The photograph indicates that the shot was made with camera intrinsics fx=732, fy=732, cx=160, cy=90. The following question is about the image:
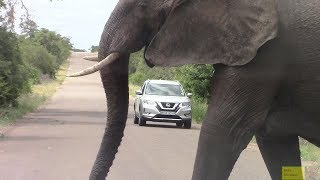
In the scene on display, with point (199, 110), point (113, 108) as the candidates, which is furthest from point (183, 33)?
point (199, 110)

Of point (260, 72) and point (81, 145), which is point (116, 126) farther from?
point (81, 145)

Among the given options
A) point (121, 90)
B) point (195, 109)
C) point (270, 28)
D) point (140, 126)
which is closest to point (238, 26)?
point (270, 28)

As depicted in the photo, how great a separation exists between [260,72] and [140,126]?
20.3 m

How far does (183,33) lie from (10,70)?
966 inches

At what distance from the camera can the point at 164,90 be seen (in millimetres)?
26656

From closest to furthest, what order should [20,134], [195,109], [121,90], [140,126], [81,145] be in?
[121,90]
[81,145]
[20,134]
[140,126]
[195,109]

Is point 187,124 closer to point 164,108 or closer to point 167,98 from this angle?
point 164,108

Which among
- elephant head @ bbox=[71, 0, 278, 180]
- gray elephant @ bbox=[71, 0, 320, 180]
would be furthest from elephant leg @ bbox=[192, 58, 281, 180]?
elephant head @ bbox=[71, 0, 278, 180]

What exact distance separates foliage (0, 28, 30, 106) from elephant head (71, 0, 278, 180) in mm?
21546

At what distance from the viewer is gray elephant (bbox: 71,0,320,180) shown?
17.1 feet

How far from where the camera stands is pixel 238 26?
5203mm

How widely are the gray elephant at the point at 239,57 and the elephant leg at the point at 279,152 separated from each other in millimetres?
461

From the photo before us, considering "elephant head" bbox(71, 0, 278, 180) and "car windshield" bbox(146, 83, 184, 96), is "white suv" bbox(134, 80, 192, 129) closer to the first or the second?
"car windshield" bbox(146, 83, 184, 96)

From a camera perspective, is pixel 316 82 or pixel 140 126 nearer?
pixel 316 82
